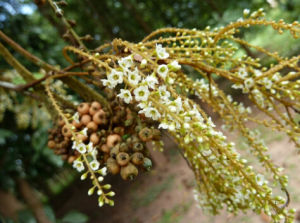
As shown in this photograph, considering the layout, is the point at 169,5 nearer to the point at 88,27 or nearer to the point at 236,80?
the point at 88,27

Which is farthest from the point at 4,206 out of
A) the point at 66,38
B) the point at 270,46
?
the point at 270,46

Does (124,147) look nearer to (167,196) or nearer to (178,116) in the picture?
(178,116)

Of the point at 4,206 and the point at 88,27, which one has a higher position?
the point at 88,27

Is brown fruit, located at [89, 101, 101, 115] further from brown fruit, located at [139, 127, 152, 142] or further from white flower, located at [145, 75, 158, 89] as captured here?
white flower, located at [145, 75, 158, 89]

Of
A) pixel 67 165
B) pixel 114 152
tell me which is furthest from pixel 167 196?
pixel 114 152

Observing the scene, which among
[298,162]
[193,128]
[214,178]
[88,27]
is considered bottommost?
[298,162]

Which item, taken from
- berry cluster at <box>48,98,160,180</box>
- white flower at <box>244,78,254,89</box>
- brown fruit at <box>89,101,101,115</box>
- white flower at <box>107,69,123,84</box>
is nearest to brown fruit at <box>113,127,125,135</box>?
berry cluster at <box>48,98,160,180</box>

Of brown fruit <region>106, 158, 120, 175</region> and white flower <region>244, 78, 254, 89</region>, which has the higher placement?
white flower <region>244, 78, 254, 89</region>
